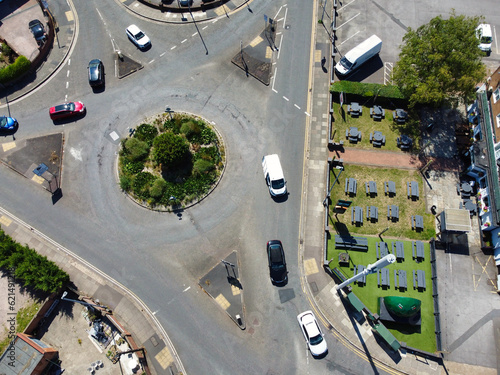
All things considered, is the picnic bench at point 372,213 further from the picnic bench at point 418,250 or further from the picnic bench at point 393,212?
the picnic bench at point 418,250

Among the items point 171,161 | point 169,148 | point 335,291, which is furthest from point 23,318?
point 335,291

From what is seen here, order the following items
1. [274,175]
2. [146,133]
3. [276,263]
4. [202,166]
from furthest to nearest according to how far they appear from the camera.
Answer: [146,133] → [202,166] → [274,175] → [276,263]

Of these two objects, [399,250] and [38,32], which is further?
[38,32]

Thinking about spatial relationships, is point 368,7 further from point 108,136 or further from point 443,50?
point 108,136

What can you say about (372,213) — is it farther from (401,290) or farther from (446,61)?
(446,61)

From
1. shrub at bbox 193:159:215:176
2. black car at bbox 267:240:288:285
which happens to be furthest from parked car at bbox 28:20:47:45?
black car at bbox 267:240:288:285

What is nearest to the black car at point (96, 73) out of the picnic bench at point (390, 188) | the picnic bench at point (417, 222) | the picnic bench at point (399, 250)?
the picnic bench at point (390, 188)

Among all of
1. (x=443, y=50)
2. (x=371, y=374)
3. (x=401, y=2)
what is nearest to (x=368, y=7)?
(x=401, y=2)
